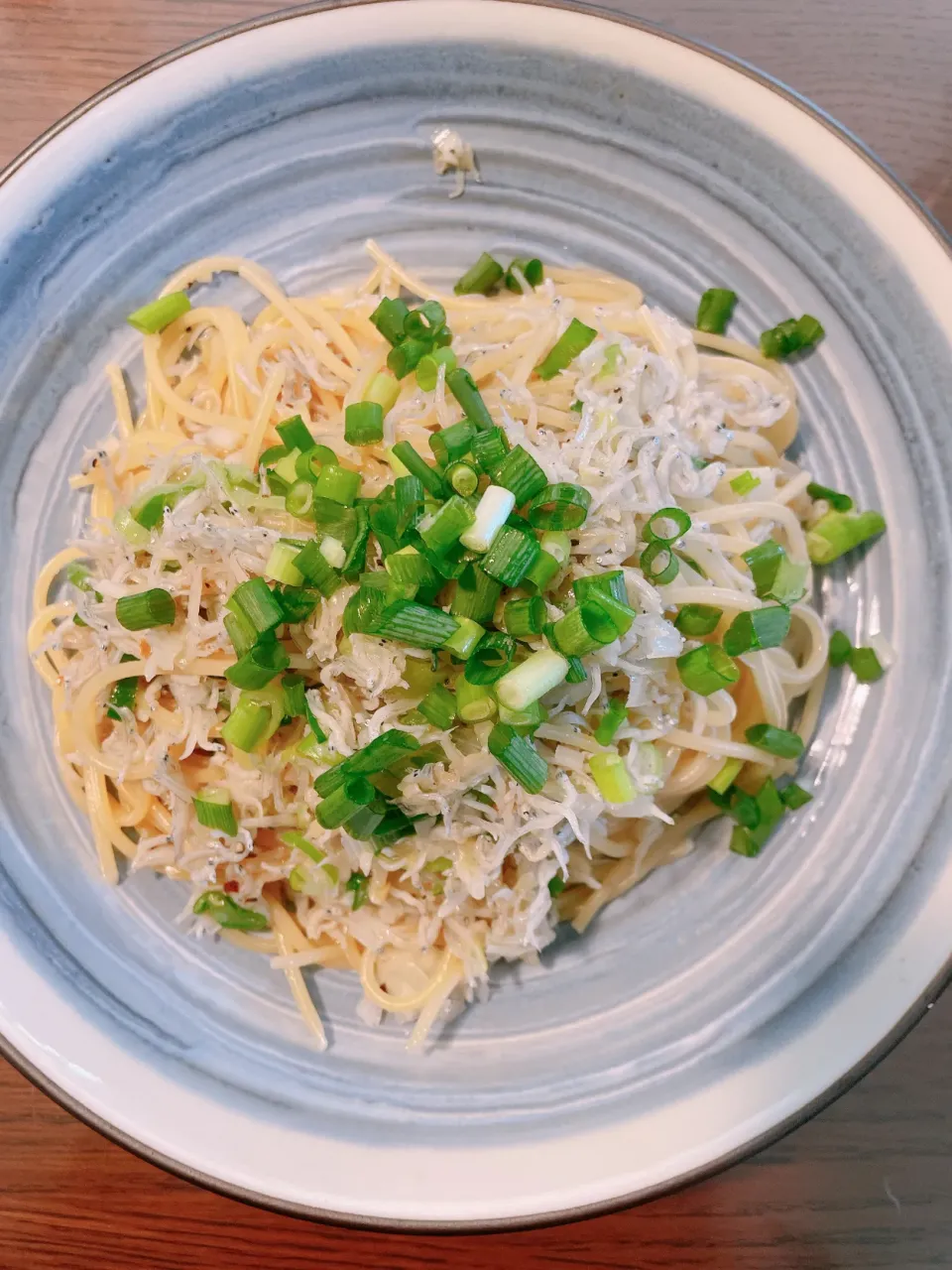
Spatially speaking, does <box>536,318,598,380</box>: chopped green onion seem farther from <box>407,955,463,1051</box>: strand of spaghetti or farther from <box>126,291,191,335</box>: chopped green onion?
<box>407,955,463,1051</box>: strand of spaghetti

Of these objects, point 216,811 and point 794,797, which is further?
point 794,797

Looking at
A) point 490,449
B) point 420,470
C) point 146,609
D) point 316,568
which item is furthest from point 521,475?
point 146,609

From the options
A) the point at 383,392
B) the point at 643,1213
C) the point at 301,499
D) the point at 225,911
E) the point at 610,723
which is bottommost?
the point at 643,1213

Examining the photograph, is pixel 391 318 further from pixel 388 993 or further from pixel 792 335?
pixel 388 993

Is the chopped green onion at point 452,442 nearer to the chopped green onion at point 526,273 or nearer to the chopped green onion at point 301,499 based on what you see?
the chopped green onion at point 301,499

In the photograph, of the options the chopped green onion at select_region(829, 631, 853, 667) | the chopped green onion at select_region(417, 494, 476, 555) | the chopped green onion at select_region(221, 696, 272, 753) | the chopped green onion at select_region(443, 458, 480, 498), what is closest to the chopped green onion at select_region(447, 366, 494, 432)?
the chopped green onion at select_region(443, 458, 480, 498)

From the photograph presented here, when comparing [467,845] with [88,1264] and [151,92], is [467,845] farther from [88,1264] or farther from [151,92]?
[151,92]

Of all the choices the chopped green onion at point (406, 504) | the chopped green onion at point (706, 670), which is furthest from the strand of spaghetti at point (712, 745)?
the chopped green onion at point (406, 504)
